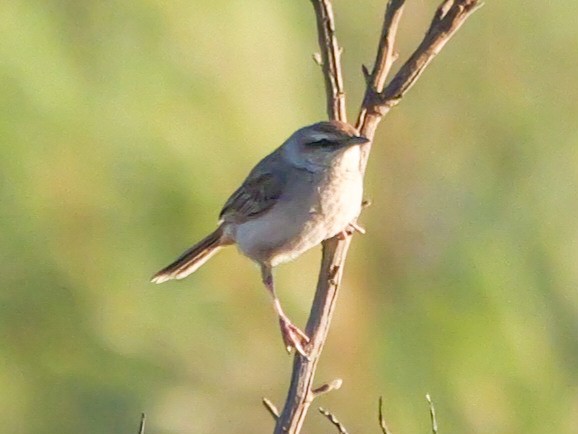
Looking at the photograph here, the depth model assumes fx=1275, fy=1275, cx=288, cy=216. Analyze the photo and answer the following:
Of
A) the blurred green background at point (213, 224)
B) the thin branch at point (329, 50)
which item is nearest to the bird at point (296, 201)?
the thin branch at point (329, 50)

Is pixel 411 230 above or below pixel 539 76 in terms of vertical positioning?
below

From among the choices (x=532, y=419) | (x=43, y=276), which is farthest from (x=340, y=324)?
(x=43, y=276)

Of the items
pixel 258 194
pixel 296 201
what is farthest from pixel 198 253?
pixel 296 201

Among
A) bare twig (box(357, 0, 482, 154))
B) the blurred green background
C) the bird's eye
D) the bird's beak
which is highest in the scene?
bare twig (box(357, 0, 482, 154))

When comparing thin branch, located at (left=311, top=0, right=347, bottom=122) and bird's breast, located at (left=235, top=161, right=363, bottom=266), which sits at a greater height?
thin branch, located at (left=311, top=0, right=347, bottom=122)

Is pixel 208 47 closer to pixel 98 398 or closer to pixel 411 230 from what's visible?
pixel 411 230

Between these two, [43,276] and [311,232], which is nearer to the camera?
[311,232]

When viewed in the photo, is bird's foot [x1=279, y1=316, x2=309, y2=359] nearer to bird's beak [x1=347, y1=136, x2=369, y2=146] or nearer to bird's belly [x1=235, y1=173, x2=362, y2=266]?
bird's belly [x1=235, y1=173, x2=362, y2=266]

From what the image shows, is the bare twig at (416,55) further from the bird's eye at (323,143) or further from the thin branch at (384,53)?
the bird's eye at (323,143)

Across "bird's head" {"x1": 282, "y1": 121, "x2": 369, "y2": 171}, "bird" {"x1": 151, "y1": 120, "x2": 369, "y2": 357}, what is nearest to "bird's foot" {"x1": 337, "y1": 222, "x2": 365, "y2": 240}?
"bird" {"x1": 151, "y1": 120, "x2": 369, "y2": 357}
